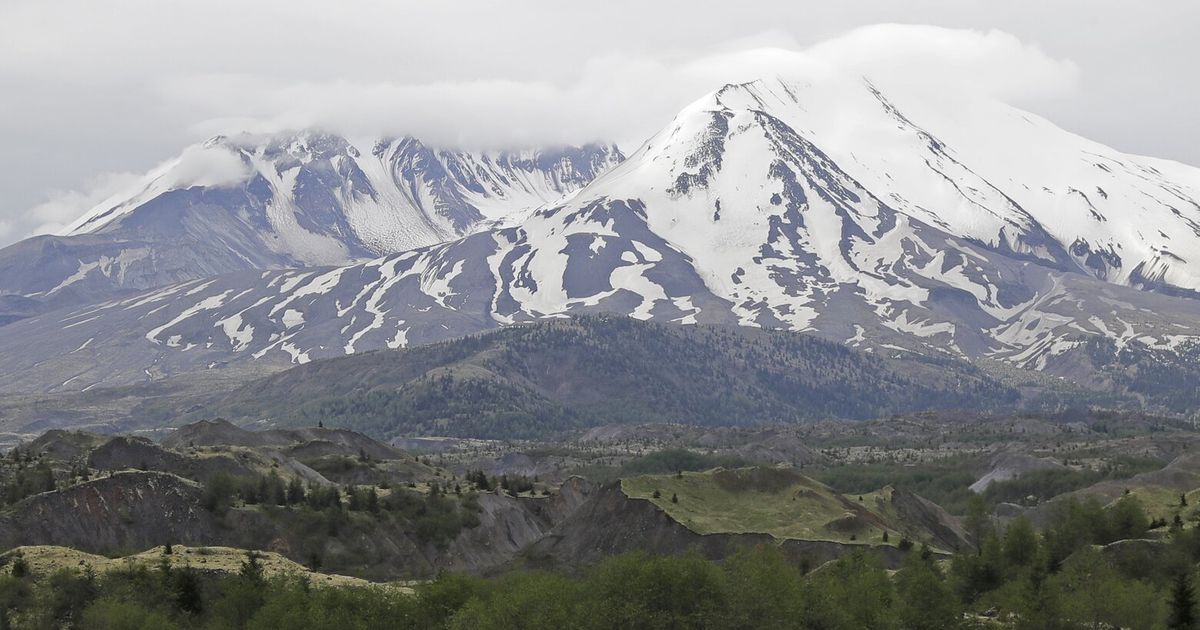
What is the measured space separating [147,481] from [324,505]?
1993 centimetres

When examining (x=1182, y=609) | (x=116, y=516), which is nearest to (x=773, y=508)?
(x=116, y=516)

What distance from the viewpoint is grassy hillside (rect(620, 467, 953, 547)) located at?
535 feet

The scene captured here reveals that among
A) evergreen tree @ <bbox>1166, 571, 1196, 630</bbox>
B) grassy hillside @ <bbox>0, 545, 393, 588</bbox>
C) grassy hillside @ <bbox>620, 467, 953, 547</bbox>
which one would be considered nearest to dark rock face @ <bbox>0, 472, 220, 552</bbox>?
grassy hillside @ <bbox>0, 545, 393, 588</bbox>


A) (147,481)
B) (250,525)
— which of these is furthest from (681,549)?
(147,481)

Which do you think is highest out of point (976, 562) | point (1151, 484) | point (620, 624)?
point (620, 624)

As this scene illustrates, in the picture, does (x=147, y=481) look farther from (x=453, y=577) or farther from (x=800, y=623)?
(x=800, y=623)

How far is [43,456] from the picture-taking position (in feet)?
628

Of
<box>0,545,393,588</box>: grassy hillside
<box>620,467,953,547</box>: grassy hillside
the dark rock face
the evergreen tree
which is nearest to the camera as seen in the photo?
the evergreen tree

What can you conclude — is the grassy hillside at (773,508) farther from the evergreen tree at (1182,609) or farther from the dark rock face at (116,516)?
the evergreen tree at (1182,609)

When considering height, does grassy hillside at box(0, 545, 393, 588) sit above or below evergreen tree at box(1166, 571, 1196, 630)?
above

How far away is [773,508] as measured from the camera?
169 meters

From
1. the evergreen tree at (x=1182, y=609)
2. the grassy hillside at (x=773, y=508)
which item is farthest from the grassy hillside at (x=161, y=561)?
the evergreen tree at (x=1182, y=609)

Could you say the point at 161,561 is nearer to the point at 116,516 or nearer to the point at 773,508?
the point at 116,516

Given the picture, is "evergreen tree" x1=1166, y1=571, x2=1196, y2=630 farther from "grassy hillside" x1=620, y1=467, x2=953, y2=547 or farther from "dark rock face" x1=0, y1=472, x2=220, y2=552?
"dark rock face" x1=0, y1=472, x2=220, y2=552
